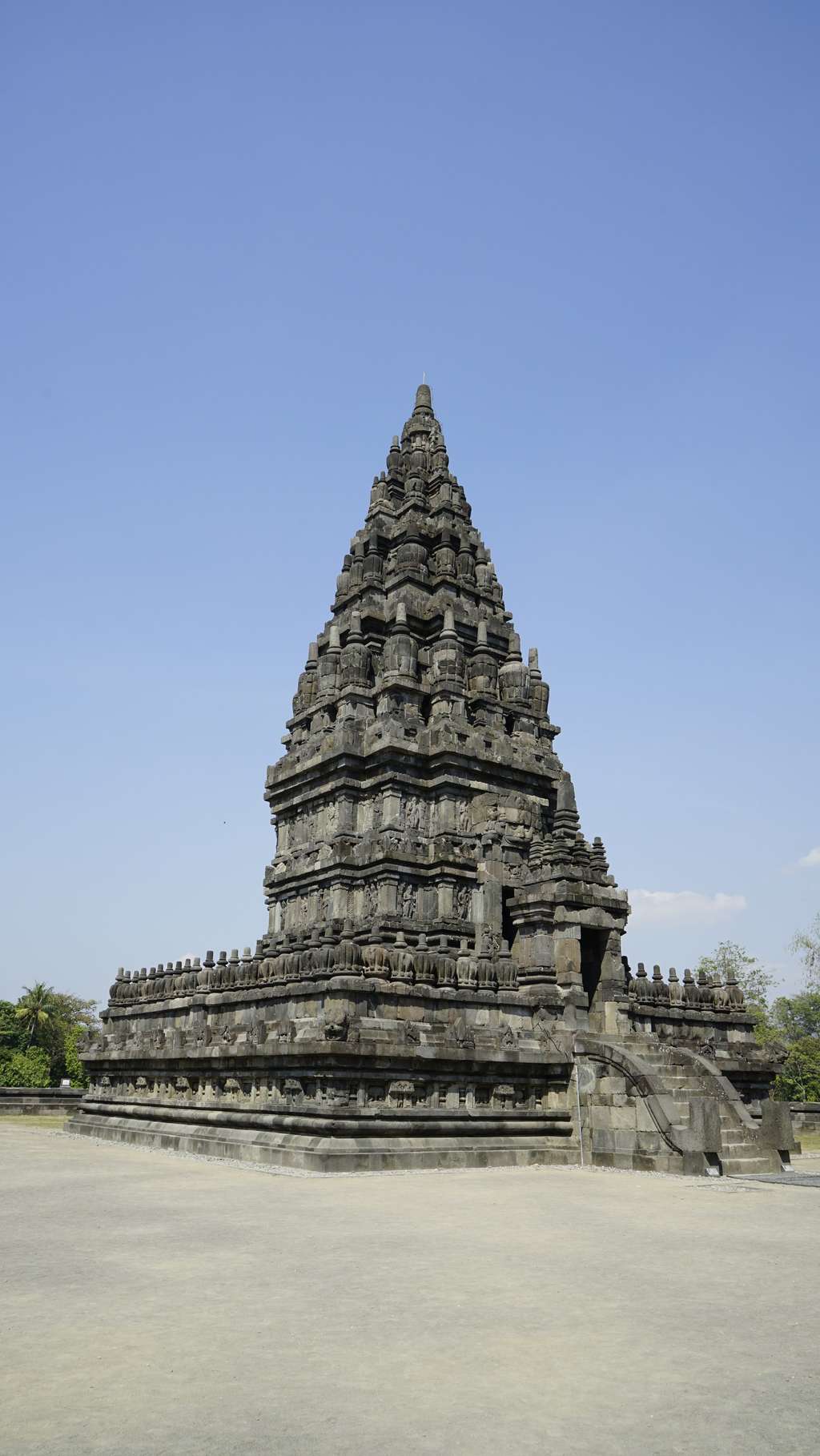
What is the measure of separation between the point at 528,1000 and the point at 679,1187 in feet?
27.4

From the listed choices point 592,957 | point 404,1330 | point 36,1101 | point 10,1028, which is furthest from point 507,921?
point 10,1028

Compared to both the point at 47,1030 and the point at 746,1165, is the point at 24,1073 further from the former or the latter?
the point at 746,1165

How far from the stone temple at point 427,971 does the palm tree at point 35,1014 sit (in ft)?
147

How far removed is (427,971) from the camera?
952 inches

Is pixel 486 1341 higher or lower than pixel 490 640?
lower

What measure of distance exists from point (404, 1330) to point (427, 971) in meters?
16.5

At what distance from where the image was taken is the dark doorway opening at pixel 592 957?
92.0ft

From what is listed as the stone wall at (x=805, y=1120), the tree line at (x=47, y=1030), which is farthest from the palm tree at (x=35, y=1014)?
the stone wall at (x=805, y=1120)

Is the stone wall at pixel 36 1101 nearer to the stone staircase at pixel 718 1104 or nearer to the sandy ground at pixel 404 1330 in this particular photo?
the stone staircase at pixel 718 1104

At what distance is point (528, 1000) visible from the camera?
2578cm

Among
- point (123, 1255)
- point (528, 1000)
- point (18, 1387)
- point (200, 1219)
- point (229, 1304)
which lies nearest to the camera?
point (18, 1387)

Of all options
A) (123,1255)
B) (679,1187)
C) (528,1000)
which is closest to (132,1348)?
(123,1255)

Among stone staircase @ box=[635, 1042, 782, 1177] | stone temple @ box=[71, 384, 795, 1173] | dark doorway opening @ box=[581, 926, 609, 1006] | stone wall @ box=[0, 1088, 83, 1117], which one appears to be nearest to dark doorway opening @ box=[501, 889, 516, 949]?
stone temple @ box=[71, 384, 795, 1173]

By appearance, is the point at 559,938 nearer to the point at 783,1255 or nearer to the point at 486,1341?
the point at 783,1255
